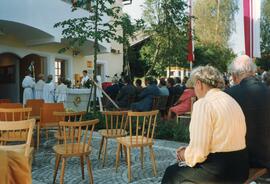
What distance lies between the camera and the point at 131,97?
10.3 metres

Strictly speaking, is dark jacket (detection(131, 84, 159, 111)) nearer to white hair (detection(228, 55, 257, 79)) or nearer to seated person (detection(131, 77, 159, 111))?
seated person (detection(131, 77, 159, 111))

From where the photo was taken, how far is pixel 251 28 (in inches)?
229

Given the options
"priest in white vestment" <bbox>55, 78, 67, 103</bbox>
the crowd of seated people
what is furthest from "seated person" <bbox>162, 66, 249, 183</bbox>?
"priest in white vestment" <bbox>55, 78, 67, 103</bbox>

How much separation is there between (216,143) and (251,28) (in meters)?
3.50

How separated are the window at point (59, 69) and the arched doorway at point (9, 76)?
182cm

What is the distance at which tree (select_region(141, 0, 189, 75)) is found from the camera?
14.0 metres

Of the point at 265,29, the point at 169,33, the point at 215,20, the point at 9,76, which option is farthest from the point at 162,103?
the point at 265,29

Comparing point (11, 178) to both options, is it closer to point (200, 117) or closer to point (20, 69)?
point (200, 117)

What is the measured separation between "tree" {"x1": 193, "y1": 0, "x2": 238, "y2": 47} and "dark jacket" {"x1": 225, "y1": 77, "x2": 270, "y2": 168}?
2980 centimetres

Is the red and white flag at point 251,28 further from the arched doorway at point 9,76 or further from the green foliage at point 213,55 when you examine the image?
the green foliage at point 213,55

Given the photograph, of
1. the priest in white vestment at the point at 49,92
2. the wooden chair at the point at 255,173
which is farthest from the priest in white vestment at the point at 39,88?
the wooden chair at the point at 255,173

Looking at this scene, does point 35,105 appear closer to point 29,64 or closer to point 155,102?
point 155,102

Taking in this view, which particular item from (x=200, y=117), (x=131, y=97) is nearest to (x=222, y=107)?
(x=200, y=117)

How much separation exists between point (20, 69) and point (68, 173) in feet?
36.9
